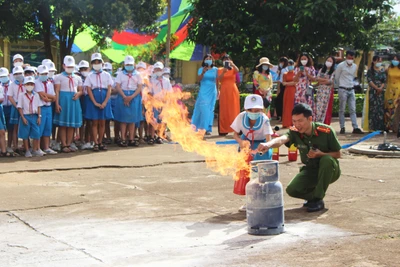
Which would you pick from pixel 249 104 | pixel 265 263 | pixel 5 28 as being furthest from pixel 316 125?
pixel 5 28

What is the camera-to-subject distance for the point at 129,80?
1499cm

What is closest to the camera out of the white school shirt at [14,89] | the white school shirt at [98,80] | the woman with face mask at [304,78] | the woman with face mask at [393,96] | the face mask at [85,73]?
the white school shirt at [14,89]

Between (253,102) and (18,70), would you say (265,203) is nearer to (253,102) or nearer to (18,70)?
(253,102)

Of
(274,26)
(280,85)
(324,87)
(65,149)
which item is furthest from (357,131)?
(65,149)

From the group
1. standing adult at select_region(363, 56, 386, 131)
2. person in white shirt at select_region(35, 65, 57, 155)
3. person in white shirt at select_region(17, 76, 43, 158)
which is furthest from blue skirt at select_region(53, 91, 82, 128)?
standing adult at select_region(363, 56, 386, 131)

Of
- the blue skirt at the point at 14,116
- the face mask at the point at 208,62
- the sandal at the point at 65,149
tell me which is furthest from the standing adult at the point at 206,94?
the blue skirt at the point at 14,116

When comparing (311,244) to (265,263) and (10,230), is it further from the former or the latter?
(10,230)

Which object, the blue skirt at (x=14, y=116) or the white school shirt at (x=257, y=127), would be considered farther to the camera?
the blue skirt at (x=14, y=116)

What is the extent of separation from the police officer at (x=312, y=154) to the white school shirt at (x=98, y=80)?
648 centimetres

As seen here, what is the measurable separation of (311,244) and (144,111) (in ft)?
30.0

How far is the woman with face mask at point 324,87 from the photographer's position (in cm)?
1727

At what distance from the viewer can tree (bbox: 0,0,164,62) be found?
1870cm

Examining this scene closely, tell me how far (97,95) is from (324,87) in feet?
19.0

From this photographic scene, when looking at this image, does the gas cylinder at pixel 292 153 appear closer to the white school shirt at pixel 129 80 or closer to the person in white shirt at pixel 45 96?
the white school shirt at pixel 129 80
